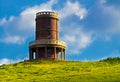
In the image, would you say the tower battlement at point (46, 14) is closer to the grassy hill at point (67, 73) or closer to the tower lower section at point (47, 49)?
the tower lower section at point (47, 49)

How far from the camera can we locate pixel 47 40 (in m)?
87.5

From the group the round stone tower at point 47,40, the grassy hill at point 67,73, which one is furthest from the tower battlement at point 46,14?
the grassy hill at point 67,73

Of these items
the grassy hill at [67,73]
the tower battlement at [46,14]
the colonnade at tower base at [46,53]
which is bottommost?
the grassy hill at [67,73]

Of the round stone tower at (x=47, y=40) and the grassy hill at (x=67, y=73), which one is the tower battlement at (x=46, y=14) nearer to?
the round stone tower at (x=47, y=40)

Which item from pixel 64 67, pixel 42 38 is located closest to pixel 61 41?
pixel 42 38

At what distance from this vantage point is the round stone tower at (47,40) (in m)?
87.4

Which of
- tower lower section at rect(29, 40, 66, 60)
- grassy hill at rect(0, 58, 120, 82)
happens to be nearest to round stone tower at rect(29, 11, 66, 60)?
tower lower section at rect(29, 40, 66, 60)

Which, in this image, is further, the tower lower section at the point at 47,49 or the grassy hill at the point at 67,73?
the tower lower section at the point at 47,49

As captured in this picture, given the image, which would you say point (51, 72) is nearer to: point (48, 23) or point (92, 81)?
point (92, 81)

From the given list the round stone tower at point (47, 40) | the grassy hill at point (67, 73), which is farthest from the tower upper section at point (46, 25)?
the grassy hill at point (67, 73)

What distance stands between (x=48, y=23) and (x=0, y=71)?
3200cm

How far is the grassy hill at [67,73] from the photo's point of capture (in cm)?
4697

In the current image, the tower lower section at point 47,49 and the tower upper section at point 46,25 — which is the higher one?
the tower upper section at point 46,25

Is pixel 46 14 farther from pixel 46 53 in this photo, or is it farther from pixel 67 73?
pixel 67 73
